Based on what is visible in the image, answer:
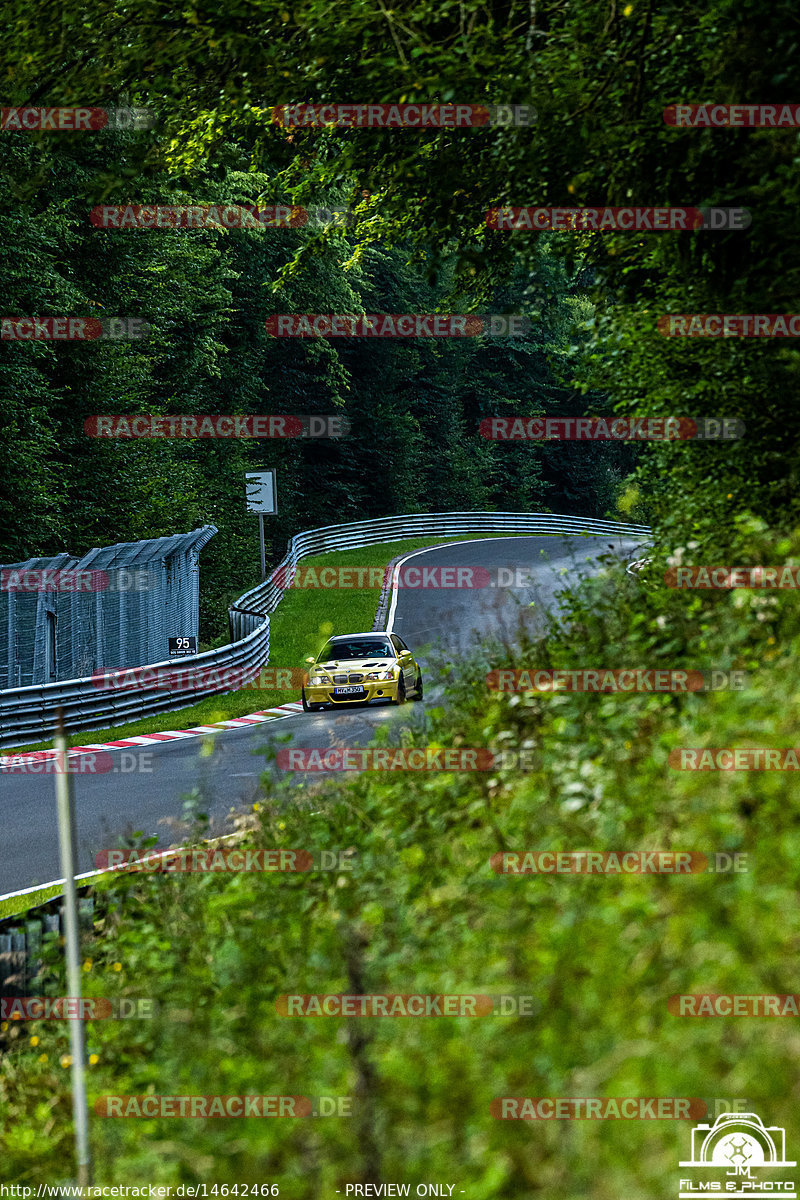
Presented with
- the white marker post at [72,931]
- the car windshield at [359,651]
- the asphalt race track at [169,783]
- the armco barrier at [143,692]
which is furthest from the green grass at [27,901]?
the car windshield at [359,651]

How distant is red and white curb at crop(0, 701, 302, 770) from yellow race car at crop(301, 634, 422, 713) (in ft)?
3.30

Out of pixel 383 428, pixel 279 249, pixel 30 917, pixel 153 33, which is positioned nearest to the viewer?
pixel 30 917

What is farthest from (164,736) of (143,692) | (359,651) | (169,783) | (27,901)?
(27,901)

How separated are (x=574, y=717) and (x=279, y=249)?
43.0 metres

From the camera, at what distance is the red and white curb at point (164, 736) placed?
672 inches

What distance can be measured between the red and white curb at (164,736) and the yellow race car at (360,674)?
1006mm

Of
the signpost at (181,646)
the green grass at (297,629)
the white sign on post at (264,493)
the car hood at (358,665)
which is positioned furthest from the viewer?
the white sign on post at (264,493)

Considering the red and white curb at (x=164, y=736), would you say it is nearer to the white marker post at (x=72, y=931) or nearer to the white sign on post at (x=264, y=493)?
the white sign on post at (x=264, y=493)

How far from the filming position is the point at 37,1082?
6.90 metres

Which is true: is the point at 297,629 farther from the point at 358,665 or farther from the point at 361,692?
the point at 361,692

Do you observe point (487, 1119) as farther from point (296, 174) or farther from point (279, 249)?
point (279, 249)

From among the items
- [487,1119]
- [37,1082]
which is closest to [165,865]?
[37,1082]

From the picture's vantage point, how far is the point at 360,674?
2017 cm

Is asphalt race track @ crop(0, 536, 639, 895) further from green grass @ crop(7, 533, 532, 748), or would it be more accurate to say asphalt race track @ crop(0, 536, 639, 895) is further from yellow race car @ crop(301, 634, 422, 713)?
green grass @ crop(7, 533, 532, 748)
